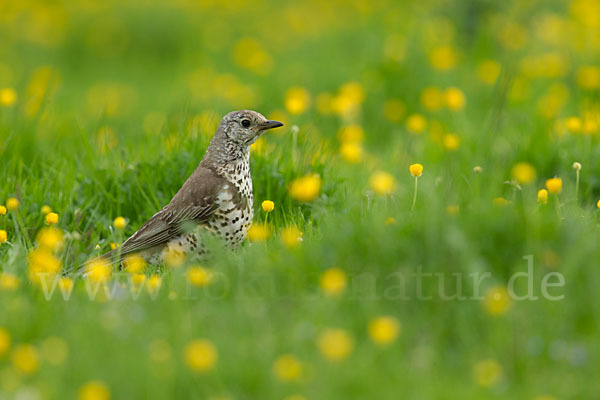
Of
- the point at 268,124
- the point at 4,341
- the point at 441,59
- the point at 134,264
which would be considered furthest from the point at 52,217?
the point at 441,59

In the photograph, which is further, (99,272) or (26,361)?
(99,272)

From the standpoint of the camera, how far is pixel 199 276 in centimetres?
419

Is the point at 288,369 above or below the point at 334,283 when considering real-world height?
below

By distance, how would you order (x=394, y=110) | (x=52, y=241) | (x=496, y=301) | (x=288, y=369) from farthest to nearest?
(x=394, y=110)
(x=52, y=241)
(x=496, y=301)
(x=288, y=369)

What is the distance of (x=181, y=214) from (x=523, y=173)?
6.97 feet

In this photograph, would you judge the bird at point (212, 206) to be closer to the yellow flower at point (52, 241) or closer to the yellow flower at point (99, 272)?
the yellow flower at point (99, 272)

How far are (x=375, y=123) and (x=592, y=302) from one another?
19.0ft

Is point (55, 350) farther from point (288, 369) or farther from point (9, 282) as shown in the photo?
point (288, 369)

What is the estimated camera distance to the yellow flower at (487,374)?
354cm

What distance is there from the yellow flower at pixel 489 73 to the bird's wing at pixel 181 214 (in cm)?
515

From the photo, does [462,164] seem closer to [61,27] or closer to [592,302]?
[592,302]

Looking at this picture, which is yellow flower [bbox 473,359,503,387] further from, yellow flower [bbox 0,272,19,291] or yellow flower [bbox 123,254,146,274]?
yellow flower [bbox 0,272,19,291]

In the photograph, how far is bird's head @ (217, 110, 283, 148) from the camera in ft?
18.9

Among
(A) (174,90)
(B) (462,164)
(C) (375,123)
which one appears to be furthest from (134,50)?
(B) (462,164)
